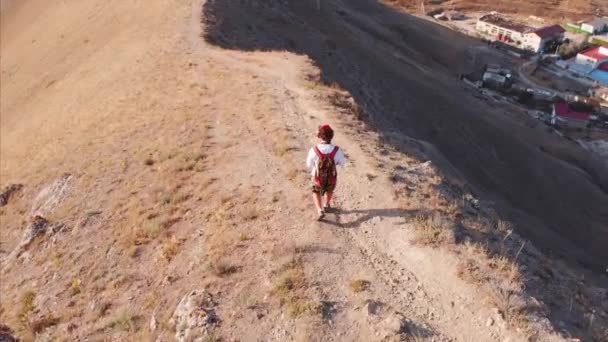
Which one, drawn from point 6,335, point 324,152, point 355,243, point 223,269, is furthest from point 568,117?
point 6,335

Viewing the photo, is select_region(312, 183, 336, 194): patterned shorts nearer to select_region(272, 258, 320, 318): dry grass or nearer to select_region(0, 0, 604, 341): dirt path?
select_region(0, 0, 604, 341): dirt path

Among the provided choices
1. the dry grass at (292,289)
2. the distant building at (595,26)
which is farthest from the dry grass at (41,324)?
the distant building at (595,26)

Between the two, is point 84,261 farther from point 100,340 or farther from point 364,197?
point 364,197

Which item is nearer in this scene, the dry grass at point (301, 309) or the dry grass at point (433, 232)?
the dry grass at point (301, 309)

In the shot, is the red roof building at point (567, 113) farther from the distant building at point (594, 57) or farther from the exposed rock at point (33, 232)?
the exposed rock at point (33, 232)

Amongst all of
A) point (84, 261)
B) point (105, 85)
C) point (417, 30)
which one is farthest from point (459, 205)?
point (417, 30)

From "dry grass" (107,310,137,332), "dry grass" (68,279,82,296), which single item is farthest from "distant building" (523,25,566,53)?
"dry grass" (107,310,137,332)
